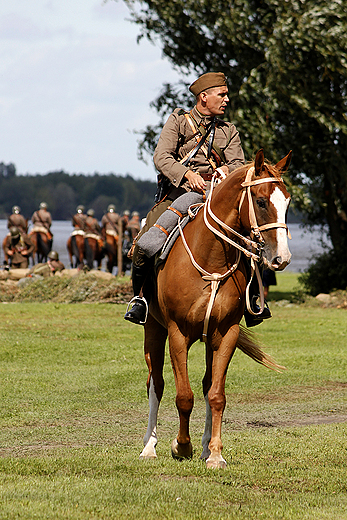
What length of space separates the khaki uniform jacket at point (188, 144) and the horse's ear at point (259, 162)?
1071 millimetres

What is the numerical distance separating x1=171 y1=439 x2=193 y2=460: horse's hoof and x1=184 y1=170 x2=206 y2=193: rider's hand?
218 cm

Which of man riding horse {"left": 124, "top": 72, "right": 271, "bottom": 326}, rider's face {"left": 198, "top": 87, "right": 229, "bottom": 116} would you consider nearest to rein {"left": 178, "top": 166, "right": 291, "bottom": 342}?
man riding horse {"left": 124, "top": 72, "right": 271, "bottom": 326}

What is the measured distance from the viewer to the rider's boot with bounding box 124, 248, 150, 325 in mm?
6125

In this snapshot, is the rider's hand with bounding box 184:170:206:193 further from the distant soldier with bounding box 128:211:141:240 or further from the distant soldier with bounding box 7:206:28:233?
the distant soldier with bounding box 128:211:141:240

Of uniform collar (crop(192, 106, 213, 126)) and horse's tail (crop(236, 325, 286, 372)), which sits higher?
uniform collar (crop(192, 106, 213, 126))

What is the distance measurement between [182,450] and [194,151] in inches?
104

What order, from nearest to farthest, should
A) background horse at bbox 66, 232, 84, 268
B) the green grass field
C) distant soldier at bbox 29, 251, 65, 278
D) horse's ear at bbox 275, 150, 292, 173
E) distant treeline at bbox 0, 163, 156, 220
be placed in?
the green grass field, horse's ear at bbox 275, 150, 292, 173, distant soldier at bbox 29, 251, 65, 278, background horse at bbox 66, 232, 84, 268, distant treeline at bbox 0, 163, 156, 220

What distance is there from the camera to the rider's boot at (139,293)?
612 cm

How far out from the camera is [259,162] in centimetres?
510

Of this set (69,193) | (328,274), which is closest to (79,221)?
(328,274)

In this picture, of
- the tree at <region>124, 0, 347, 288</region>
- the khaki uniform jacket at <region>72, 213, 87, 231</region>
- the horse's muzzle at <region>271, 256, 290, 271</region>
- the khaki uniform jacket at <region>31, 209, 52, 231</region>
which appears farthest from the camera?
the khaki uniform jacket at <region>72, 213, 87, 231</region>

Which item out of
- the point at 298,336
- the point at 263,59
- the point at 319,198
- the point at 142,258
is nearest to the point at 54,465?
the point at 142,258

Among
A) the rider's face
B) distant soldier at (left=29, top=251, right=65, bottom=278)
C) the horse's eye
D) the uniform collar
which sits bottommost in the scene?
distant soldier at (left=29, top=251, right=65, bottom=278)

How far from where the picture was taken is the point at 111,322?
1594 cm
